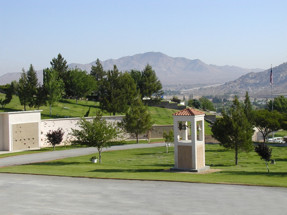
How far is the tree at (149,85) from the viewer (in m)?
91.1

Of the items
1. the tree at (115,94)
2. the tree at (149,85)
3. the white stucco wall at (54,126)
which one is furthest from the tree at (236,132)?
the tree at (149,85)

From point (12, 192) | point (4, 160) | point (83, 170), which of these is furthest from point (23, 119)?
point (12, 192)

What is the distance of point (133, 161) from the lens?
33.3 metres

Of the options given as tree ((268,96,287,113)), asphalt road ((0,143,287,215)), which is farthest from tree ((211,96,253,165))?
tree ((268,96,287,113))

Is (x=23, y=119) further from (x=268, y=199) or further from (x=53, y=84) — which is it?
(x=268, y=199)

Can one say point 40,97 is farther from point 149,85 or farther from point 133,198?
point 133,198

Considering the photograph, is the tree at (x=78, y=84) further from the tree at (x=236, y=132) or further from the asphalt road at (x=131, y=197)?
the asphalt road at (x=131, y=197)

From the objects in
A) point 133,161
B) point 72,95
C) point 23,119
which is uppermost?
point 72,95

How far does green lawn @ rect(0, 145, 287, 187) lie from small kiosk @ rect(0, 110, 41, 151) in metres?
11.6

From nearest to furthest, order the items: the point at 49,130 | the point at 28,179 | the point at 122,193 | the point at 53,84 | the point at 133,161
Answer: the point at 122,193 → the point at 28,179 → the point at 133,161 → the point at 49,130 → the point at 53,84

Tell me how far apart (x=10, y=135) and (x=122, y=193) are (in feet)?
94.7

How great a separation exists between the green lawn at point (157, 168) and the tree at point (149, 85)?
50.0 m

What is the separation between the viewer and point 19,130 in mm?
44344

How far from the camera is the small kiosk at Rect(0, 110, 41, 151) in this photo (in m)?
43.2
